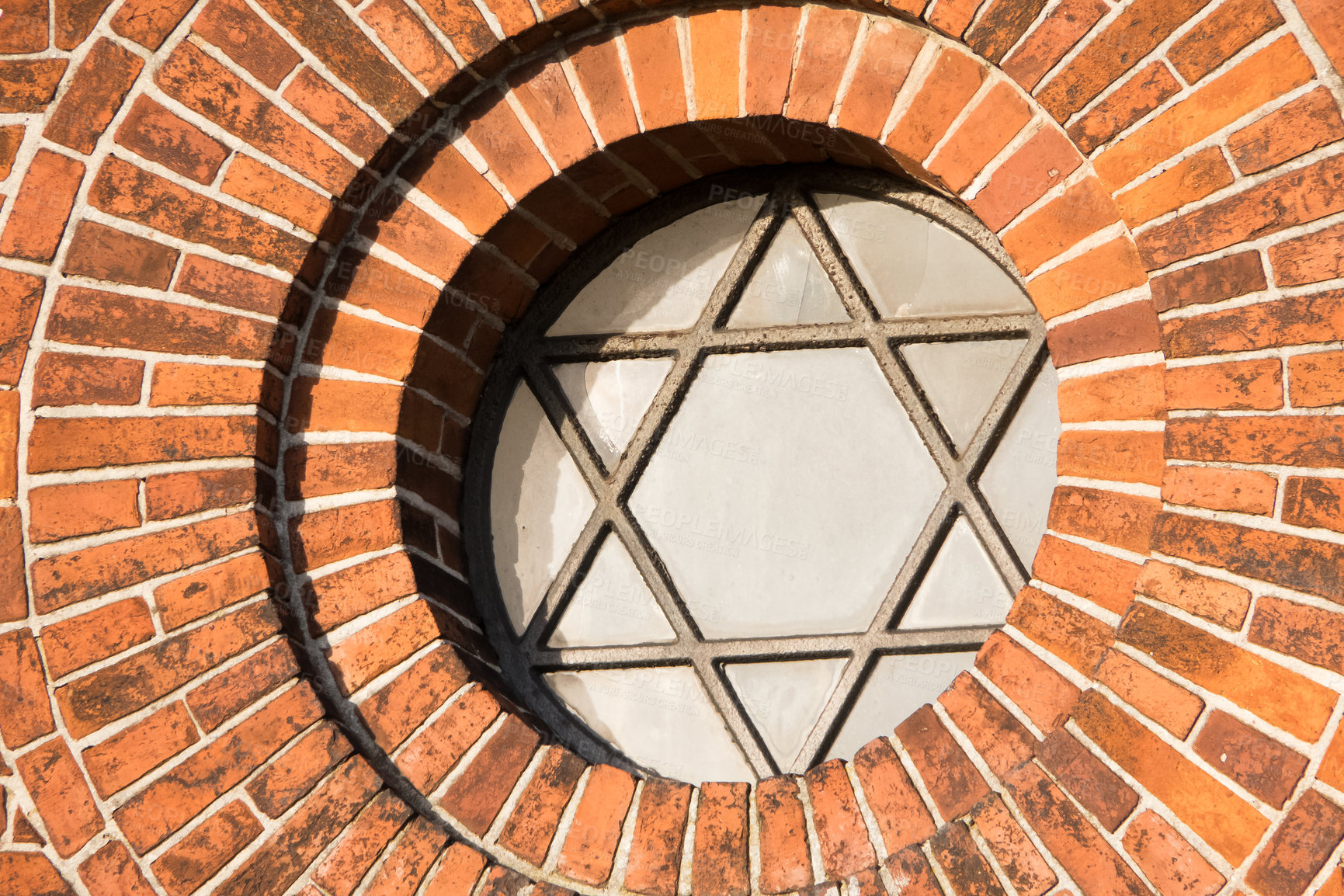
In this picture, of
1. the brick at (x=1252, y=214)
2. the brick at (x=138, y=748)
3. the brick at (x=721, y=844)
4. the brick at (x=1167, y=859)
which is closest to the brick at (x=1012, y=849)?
the brick at (x=1167, y=859)

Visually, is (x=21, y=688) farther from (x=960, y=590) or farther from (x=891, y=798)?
(x=960, y=590)

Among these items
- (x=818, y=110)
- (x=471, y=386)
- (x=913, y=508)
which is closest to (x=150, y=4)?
(x=471, y=386)

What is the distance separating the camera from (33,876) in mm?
1593

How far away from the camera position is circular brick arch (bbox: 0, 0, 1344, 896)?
1307mm

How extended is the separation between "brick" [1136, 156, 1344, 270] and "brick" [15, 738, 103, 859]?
208 cm

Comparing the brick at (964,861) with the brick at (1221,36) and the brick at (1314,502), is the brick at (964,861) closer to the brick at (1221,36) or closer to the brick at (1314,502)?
the brick at (1314,502)

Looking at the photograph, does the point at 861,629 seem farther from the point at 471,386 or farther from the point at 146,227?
the point at 146,227

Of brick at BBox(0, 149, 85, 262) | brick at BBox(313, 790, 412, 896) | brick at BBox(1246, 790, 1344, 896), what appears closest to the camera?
brick at BBox(1246, 790, 1344, 896)

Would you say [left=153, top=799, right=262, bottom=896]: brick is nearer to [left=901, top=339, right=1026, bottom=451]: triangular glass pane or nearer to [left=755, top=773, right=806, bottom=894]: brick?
[left=755, top=773, right=806, bottom=894]: brick

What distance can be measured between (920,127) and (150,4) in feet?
4.84

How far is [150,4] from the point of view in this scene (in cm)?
165

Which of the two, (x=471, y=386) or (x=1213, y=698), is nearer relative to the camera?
(x=1213, y=698)

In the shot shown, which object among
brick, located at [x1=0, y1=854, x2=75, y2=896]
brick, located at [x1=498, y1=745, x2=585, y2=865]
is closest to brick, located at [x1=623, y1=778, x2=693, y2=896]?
brick, located at [x1=498, y1=745, x2=585, y2=865]

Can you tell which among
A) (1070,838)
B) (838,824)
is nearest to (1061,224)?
(1070,838)
